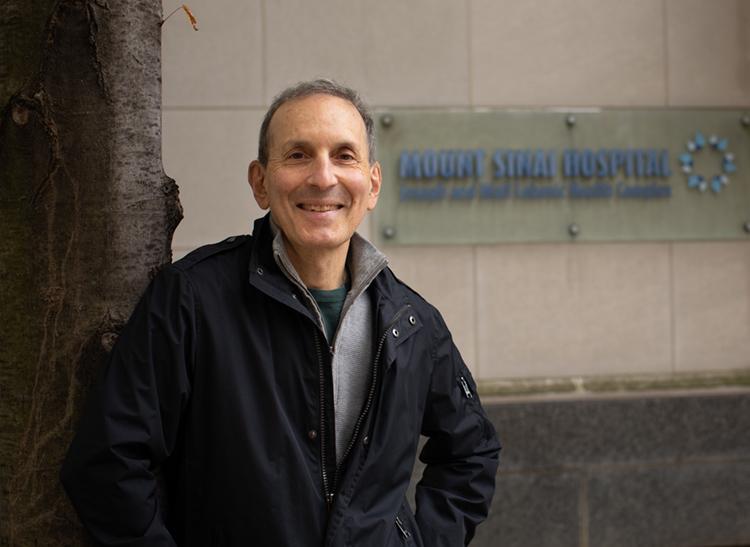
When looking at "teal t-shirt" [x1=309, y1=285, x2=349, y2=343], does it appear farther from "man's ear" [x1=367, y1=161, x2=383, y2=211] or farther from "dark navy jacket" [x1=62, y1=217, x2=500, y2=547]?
"man's ear" [x1=367, y1=161, x2=383, y2=211]

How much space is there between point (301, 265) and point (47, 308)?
0.62m

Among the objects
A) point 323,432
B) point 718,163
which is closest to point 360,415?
point 323,432

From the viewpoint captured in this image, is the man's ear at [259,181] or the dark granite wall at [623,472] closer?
the man's ear at [259,181]

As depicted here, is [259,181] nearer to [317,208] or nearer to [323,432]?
[317,208]

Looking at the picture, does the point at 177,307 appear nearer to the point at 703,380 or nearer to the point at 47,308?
the point at 47,308

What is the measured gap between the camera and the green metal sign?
5.85 meters

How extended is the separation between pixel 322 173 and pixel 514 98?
3.78 metres

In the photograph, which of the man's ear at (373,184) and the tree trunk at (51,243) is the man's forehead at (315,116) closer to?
the man's ear at (373,184)

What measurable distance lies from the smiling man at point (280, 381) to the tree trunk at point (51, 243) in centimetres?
24

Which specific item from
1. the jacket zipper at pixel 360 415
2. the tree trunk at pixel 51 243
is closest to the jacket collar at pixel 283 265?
the jacket zipper at pixel 360 415

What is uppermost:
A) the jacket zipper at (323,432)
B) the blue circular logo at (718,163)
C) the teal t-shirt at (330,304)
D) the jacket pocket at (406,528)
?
the blue circular logo at (718,163)

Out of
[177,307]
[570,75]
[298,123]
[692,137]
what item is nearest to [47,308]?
[177,307]

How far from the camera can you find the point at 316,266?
245cm

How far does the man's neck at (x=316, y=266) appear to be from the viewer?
8.02 feet
